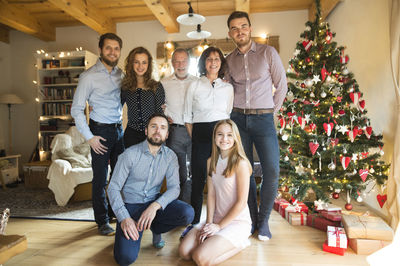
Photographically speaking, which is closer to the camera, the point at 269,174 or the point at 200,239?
the point at 200,239

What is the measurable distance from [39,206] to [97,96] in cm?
187

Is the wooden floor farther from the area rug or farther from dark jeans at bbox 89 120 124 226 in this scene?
the area rug

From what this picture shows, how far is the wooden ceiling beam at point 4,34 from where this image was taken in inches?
216

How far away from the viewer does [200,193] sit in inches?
88.5

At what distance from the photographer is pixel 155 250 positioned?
1990 mm

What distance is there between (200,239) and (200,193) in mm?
519

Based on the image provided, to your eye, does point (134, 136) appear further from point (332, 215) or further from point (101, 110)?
point (332, 215)

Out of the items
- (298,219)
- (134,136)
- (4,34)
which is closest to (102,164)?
(134,136)

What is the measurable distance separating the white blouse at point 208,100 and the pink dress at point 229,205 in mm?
367

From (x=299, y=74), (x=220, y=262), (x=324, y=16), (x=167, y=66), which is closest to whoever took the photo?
(x=220, y=262)

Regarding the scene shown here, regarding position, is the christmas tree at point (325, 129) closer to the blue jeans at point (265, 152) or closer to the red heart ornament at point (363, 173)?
the red heart ornament at point (363, 173)

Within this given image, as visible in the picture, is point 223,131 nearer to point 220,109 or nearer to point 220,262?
point 220,109

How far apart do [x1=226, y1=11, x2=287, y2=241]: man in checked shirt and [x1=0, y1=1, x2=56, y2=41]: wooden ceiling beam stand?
4170 millimetres

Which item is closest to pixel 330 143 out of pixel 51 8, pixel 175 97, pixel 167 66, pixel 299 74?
Result: pixel 299 74
